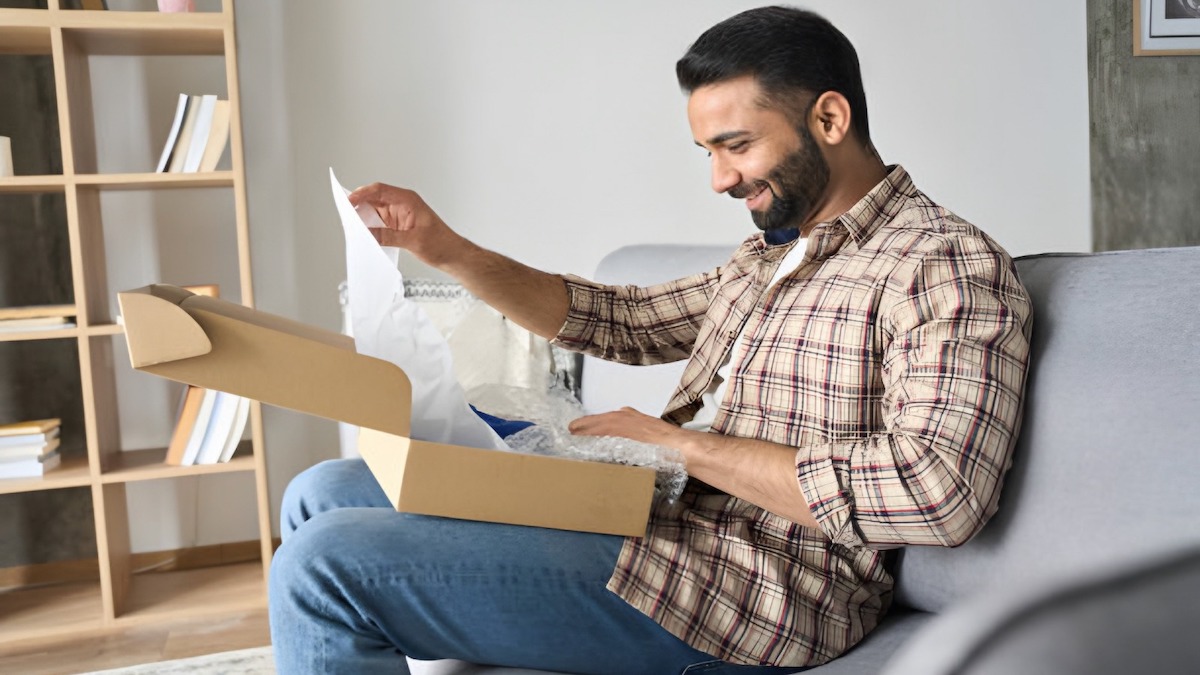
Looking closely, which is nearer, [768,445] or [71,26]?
[768,445]

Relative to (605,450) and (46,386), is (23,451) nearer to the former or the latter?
(46,386)

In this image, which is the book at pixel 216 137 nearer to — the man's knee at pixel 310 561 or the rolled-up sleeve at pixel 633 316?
the rolled-up sleeve at pixel 633 316

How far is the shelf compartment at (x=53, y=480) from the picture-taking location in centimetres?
225

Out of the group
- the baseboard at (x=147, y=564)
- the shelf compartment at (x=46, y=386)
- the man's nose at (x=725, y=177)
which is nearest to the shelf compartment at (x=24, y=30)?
the shelf compartment at (x=46, y=386)

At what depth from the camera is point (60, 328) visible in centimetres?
227

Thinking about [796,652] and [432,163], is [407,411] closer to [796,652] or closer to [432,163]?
[796,652]

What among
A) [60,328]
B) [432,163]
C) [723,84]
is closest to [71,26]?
[60,328]

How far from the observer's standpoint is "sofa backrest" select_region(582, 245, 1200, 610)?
893mm

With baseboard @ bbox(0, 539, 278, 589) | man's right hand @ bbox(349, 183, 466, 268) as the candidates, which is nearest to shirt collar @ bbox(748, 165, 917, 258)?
man's right hand @ bbox(349, 183, 466, 268)

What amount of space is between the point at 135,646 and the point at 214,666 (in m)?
0.26

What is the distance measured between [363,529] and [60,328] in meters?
1.57

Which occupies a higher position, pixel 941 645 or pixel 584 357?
pixel 941 645

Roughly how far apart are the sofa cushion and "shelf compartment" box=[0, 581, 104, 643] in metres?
2.00

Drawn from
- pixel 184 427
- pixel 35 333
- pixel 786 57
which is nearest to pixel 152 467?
pixel 184 427
